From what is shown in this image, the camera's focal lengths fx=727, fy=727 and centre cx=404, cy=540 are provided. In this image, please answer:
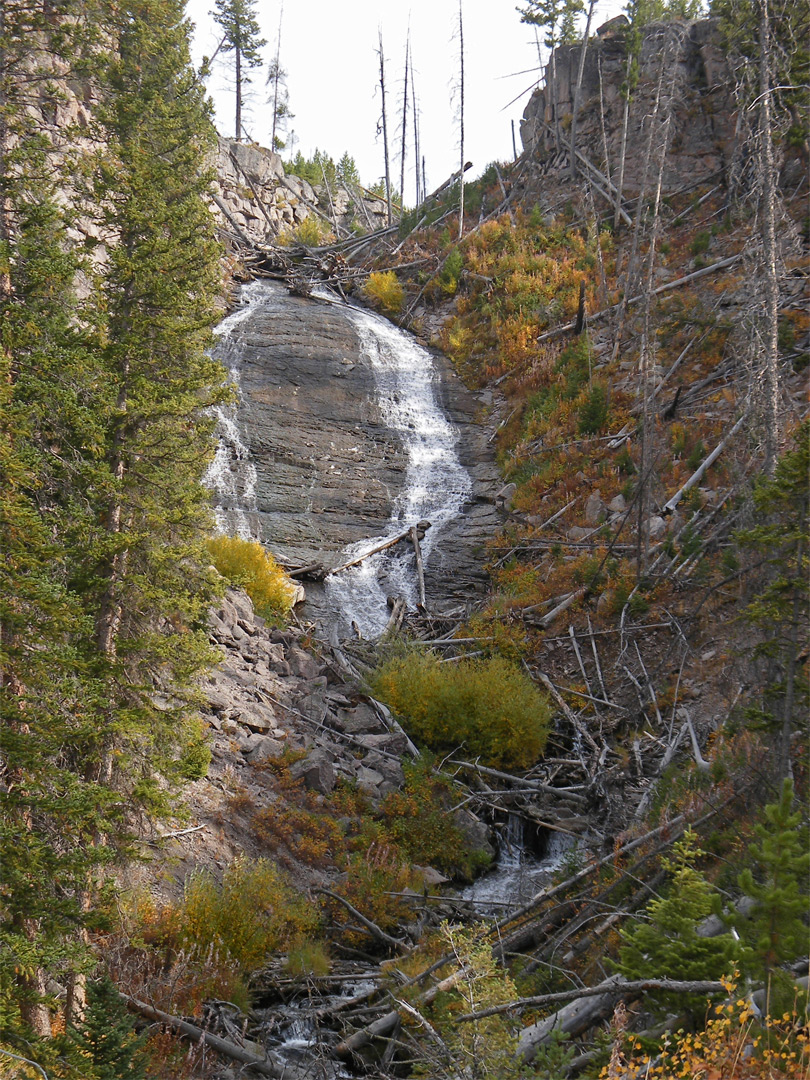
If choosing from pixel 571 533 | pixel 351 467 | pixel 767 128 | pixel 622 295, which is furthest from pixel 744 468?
pixel 622 295

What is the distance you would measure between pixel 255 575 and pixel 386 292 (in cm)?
1988

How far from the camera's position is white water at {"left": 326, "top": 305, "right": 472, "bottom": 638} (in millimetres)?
17672

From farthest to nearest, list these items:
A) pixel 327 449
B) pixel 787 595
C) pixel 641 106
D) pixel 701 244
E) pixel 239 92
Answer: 1. pixel 239 92
2. pixel 641 106
3. pixel 701 244
4. pixel 327 449
5. pixel 787 595

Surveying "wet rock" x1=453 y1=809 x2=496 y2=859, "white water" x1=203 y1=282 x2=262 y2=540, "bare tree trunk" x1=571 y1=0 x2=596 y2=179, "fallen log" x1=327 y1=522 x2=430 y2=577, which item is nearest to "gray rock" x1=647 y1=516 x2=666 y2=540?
"fallen log" x1=327 y1=522 x2=430 y2=577

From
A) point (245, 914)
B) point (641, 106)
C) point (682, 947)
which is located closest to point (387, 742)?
point (245, 914)

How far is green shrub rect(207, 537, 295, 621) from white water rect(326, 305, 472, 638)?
164cm

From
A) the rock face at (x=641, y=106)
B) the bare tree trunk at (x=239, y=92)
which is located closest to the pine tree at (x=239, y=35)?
the bare tree trunk at (x=239, y=92)

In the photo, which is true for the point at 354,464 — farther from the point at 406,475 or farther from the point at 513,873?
the point at 513,873

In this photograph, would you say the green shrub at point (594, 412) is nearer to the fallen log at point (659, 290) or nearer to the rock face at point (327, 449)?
the rock face at point (327, 449)

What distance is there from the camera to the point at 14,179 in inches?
273

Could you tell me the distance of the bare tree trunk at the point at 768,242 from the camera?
9500mm

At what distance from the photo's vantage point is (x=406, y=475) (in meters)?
22.3

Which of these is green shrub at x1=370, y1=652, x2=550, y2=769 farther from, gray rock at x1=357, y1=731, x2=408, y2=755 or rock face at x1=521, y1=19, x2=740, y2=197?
rock face at x1=521, y1=19, x2=740, y2=197

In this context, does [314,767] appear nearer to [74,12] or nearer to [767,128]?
[74,12]
